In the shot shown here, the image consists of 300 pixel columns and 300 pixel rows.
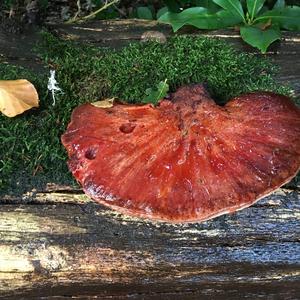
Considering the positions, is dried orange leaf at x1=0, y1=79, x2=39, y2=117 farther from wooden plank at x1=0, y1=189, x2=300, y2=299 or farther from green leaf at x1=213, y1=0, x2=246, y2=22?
green leaf at x1=213, y1=0, x2=246, y2=22

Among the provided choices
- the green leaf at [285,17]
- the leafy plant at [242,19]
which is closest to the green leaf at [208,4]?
the leafy plant at [242,19]

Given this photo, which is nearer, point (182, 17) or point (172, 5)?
point (182, 17)

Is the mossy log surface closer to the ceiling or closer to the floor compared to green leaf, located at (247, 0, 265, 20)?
closer to the floor

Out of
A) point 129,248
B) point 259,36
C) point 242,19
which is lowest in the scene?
point 129,248

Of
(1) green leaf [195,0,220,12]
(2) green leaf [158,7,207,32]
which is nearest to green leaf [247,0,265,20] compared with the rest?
(2) green leaf [158,7,207,32]

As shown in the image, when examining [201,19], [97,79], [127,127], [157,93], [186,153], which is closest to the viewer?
[186,153]

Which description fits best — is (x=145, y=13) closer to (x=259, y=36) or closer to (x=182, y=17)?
(x=182, y=17)

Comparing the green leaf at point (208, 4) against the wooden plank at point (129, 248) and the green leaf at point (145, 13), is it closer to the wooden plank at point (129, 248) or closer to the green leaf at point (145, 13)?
the green leaf at point (145, 13)

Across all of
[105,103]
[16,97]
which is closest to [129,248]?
[105,103]
